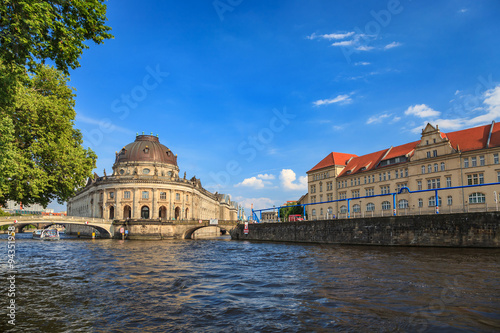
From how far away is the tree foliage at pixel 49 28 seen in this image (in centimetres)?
887

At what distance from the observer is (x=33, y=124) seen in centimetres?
1755

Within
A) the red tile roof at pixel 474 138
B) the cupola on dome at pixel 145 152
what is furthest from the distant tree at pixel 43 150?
the cupola on dome at pixel 145 152

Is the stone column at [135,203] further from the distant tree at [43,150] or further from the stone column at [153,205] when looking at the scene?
the distant tree at [43,150]

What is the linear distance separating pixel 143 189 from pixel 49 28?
3019 inches

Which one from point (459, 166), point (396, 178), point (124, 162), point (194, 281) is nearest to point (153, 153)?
point (124, 162)

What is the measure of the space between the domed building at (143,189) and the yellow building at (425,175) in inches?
1485

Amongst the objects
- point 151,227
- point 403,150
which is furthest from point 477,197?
point 151,227

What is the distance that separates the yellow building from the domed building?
3773 cm

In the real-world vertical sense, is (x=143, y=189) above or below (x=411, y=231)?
above

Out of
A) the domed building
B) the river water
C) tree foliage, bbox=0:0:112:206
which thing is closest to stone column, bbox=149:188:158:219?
the domed building

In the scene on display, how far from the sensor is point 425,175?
53594 millimetres

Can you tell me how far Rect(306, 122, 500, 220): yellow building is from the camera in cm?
4522

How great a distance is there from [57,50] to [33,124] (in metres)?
9.18

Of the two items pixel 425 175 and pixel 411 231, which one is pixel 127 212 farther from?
pixel 411 231
